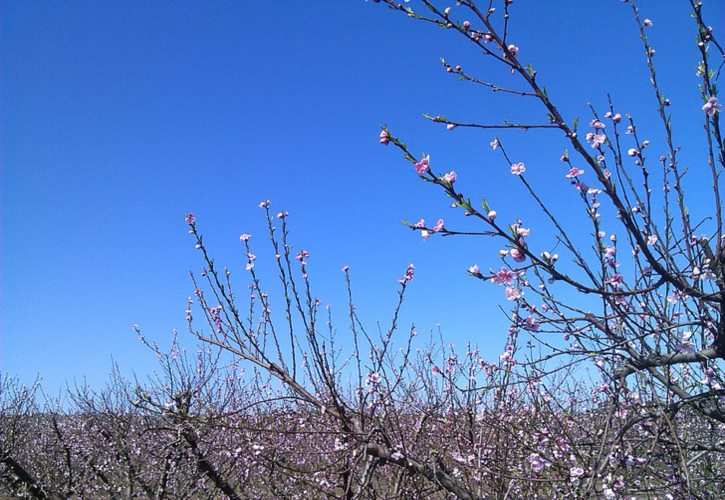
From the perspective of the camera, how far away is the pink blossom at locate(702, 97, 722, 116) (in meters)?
2.10

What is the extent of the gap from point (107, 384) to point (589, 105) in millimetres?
13310

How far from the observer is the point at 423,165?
200cm

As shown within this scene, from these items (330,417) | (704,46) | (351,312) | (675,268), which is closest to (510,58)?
(704,46)

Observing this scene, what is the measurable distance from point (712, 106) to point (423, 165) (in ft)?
4.31

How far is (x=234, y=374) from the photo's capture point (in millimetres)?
9469

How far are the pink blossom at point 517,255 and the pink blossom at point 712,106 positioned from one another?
3.48 feet

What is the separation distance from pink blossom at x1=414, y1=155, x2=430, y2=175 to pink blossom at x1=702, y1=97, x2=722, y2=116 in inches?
49.8

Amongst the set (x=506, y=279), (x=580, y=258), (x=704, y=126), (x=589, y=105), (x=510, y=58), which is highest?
(x=589, y=105)

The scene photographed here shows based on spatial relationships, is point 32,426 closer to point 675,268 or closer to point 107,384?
point 107,384

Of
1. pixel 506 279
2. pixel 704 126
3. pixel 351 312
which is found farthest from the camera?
pixel 351 312

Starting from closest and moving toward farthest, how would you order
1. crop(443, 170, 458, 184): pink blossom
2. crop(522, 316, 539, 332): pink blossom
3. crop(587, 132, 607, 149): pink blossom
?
crop(443, 170, 458, 184): pink blossom, crop(522, 316, 539, 332): pink blossom, crop(587, 132, 607, 149): pink blossom

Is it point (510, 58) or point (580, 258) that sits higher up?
point (510, 58)

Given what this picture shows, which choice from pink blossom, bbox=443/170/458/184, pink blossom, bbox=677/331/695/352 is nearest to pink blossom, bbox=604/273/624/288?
pink blossom, bbox=677/331/695/352

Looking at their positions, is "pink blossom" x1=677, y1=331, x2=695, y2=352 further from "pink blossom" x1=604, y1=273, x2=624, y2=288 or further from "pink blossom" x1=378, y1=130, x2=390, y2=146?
"pink blossom" x1=378, y1=130, x2=390, y2=146
